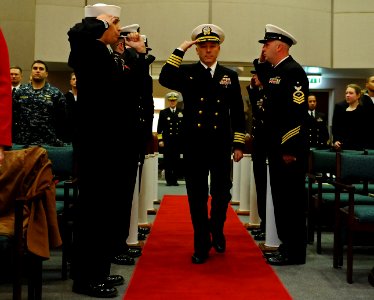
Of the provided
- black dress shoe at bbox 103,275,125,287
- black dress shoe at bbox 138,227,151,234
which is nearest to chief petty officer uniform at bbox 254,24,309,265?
black dress shoe at bbox 103,275,125,287

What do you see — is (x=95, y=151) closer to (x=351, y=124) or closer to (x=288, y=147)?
(x=288, y=147)

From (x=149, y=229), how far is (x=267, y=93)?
2090mm

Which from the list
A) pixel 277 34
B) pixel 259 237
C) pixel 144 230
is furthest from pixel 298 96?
pixel 144 230

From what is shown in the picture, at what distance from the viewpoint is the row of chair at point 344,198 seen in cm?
373

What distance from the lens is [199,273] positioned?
3.95m

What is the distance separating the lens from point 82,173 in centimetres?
326

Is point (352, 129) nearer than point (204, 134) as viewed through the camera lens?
No

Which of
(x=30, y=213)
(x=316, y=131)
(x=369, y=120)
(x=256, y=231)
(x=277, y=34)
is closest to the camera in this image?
(x=30, y=213)

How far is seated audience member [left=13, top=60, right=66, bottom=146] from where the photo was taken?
543 cm

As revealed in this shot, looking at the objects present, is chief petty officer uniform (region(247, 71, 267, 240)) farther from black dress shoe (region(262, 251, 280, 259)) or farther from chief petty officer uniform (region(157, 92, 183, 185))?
chief petty officer uniform (region(157, 92, 183, 185))

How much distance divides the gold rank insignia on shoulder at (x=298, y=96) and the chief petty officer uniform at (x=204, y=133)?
55 cm

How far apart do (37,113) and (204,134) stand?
6.24ft

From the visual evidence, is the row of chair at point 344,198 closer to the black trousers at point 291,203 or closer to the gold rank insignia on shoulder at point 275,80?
the black trousers at point 291,203

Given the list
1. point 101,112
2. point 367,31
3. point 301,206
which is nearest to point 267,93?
point 301,206
